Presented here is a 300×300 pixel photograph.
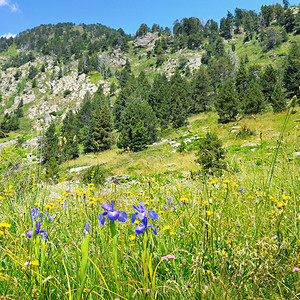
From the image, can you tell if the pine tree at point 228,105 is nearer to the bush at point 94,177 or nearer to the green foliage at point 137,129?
the green foliage at point 137,129

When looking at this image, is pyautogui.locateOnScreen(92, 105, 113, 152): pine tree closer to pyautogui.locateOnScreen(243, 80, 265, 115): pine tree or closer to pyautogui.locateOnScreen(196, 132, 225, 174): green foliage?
pyautogui.locateOnScreen(243, 80, 265, 115): pine tree

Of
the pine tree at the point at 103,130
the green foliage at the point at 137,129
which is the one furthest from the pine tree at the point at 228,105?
the pine tree at the point at 103,130

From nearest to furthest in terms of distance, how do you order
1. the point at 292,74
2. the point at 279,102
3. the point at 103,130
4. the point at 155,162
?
the point at 155,162 → the point at 279,102 → the point at 292,74 → the point at 103,130

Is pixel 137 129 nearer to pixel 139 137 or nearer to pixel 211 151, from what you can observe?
pixel 139 137

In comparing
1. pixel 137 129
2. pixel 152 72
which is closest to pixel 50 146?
pixel 137 129

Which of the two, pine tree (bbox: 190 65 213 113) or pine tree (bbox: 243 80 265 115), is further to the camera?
pine tree (bbox: 190 65 213 113)

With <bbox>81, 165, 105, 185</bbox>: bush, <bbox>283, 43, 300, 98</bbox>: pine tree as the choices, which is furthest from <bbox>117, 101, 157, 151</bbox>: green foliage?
<bbox>283, 43, 300, 98</bbox>: pine tree

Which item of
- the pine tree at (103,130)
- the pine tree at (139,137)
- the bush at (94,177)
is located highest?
the pine tree at (103,130)

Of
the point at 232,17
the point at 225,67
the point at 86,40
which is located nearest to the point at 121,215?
the point at 225,67

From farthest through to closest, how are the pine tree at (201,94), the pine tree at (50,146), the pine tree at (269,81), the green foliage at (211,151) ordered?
1. the pine tree at (201,94)
2. the pine tree at (269,81)
3. the green foliage at (211,151)
4. the pine tree at (50,146)

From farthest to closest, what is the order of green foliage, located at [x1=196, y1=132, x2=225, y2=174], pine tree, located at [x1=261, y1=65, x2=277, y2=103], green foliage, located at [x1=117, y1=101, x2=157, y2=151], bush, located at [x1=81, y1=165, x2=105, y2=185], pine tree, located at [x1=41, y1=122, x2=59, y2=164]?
pine tree, located at [x1=261, y1=65, x2=277, y2=103]
green foliage, located at [x1=117, y1=101, x2=157, y2=151]
green foliage, located at [x1=196, y1=132, x2=225, y2=174]
bush, located at [x1=81, y1=165, x2=105, y2=185]
pine tree, located at [x1=41, y1=122, x2=59, y2=164]

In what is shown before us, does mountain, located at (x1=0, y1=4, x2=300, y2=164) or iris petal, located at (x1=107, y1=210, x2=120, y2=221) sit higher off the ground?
mountain, located at (x1=0, y1=4, x2=300, y2=164)

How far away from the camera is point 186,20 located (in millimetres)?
102312

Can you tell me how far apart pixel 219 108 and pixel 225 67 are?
26859 millimetres
